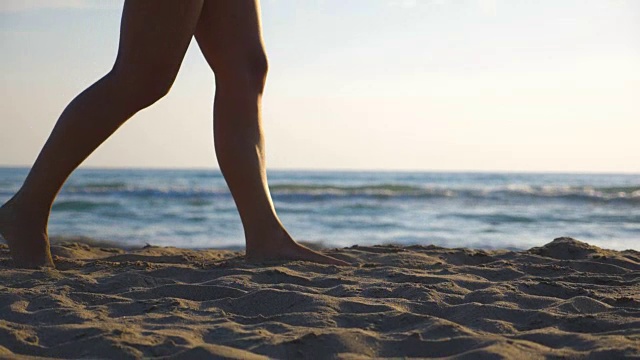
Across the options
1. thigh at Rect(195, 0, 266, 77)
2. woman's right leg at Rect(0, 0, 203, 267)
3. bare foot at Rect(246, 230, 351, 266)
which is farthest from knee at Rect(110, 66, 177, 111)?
bare foot at Rect(246, 230, 351, 266)

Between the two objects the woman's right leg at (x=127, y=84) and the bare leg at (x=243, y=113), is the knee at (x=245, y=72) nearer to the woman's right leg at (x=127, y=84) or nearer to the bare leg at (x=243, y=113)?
the bare leg at (x=243, y=113)

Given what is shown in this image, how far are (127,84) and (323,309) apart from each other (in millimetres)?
995

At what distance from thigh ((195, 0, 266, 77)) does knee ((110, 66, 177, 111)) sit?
31 cm

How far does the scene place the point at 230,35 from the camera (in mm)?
2777

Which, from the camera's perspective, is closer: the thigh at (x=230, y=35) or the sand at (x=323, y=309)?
the sand at (x=323, y=309)

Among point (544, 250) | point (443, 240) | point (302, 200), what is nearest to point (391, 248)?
point (544, 250)

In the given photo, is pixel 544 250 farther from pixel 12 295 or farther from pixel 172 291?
pixel 12 295

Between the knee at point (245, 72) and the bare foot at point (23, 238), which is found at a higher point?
the knee at point (245, 72)

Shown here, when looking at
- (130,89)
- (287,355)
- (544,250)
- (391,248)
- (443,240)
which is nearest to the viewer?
(287,355)

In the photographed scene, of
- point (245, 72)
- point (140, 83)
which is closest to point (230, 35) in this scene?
point (245, 72)

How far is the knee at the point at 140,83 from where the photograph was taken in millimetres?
2486

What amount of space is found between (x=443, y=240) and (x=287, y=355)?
4654 mm

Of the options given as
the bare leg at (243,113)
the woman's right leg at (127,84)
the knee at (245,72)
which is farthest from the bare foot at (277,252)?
the woman's right leg at (127,84)

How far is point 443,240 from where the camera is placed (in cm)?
615
